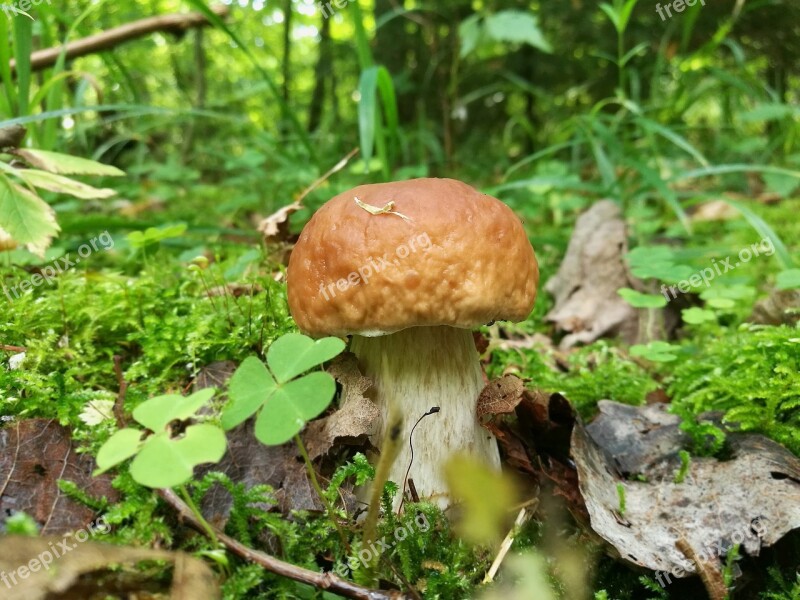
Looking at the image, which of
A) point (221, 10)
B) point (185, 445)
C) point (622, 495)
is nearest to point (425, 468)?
point (622, 495)

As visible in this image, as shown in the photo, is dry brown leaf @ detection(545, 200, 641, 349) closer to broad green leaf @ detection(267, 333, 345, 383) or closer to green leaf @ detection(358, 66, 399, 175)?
green leaf @ detection(358, 66, 399, 175)

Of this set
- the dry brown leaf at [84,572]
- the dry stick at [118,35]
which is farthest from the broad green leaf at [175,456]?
the dry stick at [118,35]

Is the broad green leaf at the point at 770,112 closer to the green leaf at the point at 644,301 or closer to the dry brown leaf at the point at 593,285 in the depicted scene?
the dry brown leaf at the point at 593,285

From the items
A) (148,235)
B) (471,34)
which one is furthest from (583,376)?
(471,34)

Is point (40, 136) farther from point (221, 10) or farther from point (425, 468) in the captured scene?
point (425, 468)

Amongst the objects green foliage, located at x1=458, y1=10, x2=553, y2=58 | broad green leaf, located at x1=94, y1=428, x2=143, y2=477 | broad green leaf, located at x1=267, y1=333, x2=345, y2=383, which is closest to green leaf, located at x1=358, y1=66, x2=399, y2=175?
green foliage, located at x1=458, y1=10, x2=553, y2=58

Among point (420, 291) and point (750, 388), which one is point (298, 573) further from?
point (750, 388)
